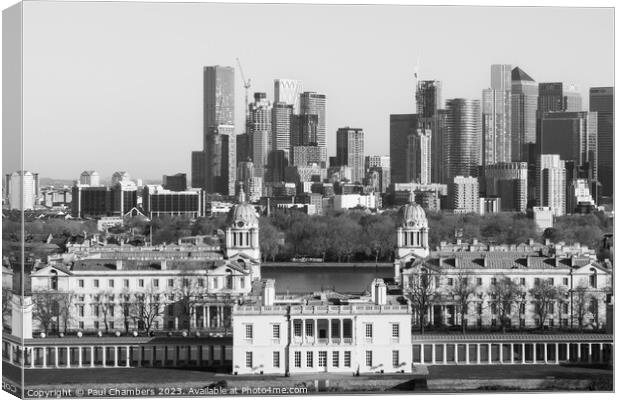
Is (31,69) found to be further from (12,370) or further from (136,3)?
(12,370)

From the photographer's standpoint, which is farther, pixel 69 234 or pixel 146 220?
pixel 146 220

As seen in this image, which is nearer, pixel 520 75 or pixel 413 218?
pixel 520 75

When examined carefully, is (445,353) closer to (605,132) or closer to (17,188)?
(605,132)

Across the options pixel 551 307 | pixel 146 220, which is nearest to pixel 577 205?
pixel 146 220

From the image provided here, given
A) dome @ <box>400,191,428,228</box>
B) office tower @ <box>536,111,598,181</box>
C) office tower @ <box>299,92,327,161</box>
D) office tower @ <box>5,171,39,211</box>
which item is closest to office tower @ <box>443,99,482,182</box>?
office tower @ <box>536,111,598,181</box>

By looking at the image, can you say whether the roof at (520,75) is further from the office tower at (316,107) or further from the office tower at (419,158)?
the office tower at (419,158)

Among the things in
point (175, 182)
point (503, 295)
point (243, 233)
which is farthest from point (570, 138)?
point (503, 295)

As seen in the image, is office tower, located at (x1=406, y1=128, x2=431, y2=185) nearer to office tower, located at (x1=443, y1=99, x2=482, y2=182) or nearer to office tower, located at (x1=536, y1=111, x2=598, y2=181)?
office tower, located at (x1=443, y1=99, x2=482, y2=182)
